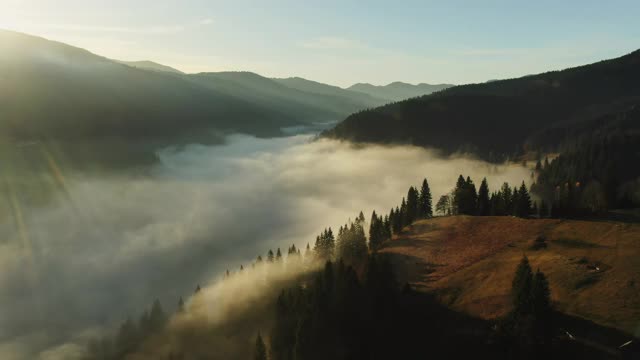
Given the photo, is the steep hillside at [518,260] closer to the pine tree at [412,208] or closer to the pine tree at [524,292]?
the pine tree at [524,292]

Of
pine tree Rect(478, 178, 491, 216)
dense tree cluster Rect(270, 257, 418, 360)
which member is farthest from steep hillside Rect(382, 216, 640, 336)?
dense tree cluster Rect(270, 257, 418, 360)

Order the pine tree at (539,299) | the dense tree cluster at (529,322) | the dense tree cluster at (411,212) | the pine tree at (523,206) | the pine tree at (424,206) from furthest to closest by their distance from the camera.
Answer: the pine tree at (424,206), the dense tree cluster at (411,212), the pine tree at (523,206), the pine tree at (539,299), the dense tree cluster at (529,322)

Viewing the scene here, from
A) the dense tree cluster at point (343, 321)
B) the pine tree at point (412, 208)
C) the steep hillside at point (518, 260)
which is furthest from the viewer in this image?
the pine tree at point (412, 208)

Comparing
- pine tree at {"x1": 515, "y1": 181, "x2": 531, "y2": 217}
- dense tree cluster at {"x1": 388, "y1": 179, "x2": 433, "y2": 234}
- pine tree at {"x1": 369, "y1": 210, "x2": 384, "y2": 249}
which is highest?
pine tree at {"x1": 515, "y1": 181, "x2": 531, "y2": 217}

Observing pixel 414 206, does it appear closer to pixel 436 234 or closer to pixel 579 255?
pixel 436 234

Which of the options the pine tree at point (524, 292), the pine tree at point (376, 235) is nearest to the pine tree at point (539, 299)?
the pine tree at point (524, 292)

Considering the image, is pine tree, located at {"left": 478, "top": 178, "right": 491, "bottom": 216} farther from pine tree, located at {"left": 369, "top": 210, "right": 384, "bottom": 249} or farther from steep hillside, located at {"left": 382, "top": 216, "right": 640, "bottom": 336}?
pine tree, located at {"left": 369, "top": 210, "right": 384, "bottom": 249}

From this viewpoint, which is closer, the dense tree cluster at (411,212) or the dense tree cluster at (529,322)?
the dense tree cluster at (529,322)

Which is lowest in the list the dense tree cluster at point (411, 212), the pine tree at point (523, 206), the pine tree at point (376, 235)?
the pine tree at point (376, 235)

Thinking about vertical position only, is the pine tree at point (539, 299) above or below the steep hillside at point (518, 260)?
above
